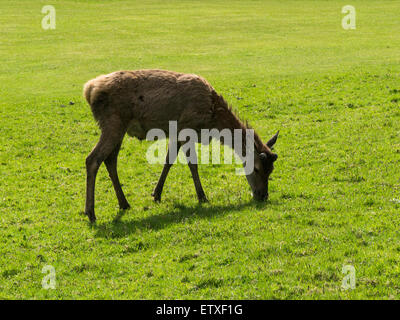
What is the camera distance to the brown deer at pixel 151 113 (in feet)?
34.6

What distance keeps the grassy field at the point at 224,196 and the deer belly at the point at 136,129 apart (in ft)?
4.72

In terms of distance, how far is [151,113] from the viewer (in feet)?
35.8

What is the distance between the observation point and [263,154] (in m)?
10.8

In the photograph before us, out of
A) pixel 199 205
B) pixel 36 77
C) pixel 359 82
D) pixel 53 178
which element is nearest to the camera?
pixel 199 205

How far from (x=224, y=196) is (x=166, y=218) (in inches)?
67.1

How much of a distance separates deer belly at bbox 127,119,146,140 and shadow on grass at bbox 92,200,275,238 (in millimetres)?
1586

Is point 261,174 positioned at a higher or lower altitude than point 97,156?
lower

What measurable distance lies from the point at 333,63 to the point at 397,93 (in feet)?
27.0

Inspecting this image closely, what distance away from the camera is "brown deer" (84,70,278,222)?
10.5 meters
